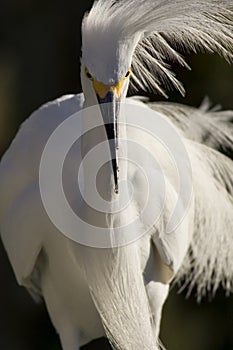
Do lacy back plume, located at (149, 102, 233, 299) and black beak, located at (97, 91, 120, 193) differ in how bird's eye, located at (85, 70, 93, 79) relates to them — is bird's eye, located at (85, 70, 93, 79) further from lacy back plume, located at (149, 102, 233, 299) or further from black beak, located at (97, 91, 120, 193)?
lacy back plume, located at (149, 102, 233, 299)

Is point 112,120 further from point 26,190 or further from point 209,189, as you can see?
point 209,189

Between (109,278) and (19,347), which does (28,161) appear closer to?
(109,278)

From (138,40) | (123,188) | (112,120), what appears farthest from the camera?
(123,188)

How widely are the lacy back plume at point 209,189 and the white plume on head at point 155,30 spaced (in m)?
0.43

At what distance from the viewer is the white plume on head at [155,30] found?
1895 mm

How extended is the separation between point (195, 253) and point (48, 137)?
1.65 feet

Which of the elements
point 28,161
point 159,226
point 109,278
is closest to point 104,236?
point 109,278

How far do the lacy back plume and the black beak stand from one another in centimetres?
68

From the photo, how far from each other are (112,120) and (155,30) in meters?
0.25

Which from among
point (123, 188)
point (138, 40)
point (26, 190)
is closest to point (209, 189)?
point (26, 190)

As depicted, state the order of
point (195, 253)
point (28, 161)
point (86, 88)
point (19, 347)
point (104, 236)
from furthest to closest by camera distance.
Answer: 1. point (19, 347)
2. point (195, 253)
3. point (28, 161)
4. point (104, 236)
5. point (86, 88)

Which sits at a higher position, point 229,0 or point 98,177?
point 229,0

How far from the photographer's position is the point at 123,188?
6.73 ft

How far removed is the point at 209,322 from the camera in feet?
13.8
